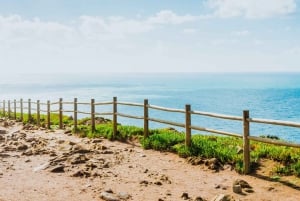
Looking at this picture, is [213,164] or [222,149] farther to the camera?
[222,149]

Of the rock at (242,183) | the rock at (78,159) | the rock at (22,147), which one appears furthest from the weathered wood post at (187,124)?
the rock at (22,147)

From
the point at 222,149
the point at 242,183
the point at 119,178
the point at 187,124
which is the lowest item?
the point at 119,178

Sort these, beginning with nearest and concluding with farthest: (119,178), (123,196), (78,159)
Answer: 1. (123,196)
2. (119,178)
3. (78,159)

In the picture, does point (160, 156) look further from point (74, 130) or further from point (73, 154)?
point (74, 130)

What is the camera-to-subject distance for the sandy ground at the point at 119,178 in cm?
829

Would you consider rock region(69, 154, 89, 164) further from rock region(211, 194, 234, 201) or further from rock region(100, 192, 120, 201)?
rock region(211, 194, 234, 201)

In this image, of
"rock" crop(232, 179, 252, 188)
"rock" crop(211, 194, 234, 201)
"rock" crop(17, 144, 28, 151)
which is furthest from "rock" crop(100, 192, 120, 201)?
"rock" crop(17, 144, 28, 151)

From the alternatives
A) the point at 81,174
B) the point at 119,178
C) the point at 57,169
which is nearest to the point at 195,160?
the point at 119,178

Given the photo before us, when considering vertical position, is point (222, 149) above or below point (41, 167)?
above

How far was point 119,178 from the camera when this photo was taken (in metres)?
9.80

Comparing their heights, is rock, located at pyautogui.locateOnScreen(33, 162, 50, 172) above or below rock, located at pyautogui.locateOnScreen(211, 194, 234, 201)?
below

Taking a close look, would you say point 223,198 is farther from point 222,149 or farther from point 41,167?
point 41,167

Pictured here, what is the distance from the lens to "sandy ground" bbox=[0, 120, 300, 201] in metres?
8.29

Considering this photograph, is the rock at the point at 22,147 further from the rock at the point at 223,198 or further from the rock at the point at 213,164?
the rock at the point at 223,198
